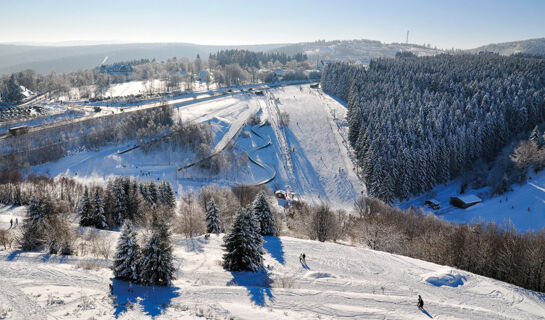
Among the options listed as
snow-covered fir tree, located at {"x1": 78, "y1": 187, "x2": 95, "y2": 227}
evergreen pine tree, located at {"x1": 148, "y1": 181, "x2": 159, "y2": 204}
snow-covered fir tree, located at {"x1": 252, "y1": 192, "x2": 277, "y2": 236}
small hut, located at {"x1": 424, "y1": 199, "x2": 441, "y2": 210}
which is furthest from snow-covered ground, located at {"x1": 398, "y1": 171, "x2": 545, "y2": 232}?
snow-covered fir tree, located at {"x1": 78, "y1": 187, "x2": 95, "y2": 227}

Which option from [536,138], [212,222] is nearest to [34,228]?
[212,222]

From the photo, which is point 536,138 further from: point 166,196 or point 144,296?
point 144,296

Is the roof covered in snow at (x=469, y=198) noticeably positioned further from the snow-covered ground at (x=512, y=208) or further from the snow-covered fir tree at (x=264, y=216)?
the snow-covered fir tree at (x=264, y=216)

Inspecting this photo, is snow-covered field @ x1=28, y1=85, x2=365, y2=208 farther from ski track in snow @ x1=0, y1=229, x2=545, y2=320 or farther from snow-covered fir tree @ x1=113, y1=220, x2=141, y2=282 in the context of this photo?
snow-covered fir tree @ x1=113, y1=220, x2=141, y2=282

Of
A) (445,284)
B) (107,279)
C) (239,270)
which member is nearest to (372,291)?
(445,284)

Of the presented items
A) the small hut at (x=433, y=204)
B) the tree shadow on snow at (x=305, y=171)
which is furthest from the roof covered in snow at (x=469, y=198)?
the tree shadow on snow at (x=305, y=171)

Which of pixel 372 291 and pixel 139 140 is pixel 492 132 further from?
pixel 139 140
